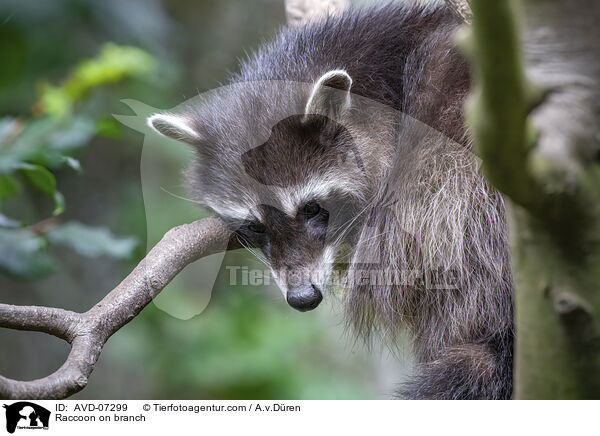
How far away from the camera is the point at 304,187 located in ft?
7.81

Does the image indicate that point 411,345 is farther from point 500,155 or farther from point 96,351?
point 500,155

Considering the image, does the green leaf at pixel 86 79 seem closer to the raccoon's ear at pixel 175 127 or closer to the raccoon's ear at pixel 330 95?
the raccoon's ear at pixel 175 127

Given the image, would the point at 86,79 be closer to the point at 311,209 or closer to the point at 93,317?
the point at 311,209

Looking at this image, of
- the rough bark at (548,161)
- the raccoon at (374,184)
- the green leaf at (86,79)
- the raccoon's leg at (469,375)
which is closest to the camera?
the rough bark at (548,161)

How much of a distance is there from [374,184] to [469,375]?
74 cm

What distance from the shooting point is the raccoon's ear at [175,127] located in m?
2.63

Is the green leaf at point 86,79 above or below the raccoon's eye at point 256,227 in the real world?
above

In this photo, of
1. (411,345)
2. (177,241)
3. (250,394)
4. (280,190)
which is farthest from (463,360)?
(250,394)

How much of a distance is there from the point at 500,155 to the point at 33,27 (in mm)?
2524

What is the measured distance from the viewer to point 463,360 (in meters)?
2.03

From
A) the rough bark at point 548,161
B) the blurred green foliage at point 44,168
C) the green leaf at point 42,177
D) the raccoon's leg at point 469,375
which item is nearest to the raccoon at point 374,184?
the raccoon's leg at point 469,375

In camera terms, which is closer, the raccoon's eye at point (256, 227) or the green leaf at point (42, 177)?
the green leaf at point (42, 177)

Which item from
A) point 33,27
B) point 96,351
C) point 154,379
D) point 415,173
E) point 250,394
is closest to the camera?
point 96,351
